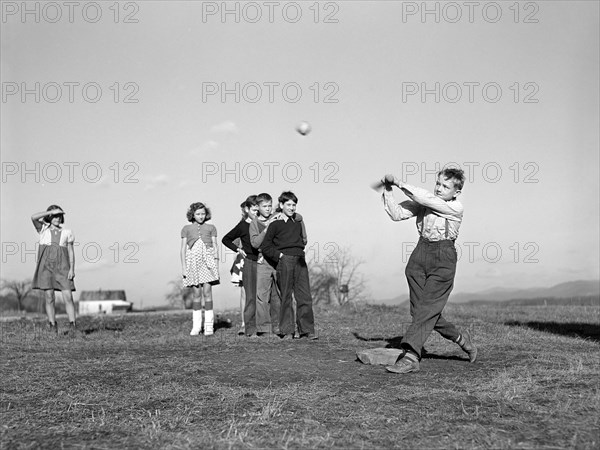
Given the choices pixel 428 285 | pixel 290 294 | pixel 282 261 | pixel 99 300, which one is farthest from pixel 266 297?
pixel 99 300

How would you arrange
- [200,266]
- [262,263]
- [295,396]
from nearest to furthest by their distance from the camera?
[295,396], [262,263], [200,266]

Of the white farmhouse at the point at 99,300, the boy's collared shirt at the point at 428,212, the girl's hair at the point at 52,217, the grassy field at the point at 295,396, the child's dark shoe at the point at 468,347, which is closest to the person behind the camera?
the grassy field at the point at 295,396

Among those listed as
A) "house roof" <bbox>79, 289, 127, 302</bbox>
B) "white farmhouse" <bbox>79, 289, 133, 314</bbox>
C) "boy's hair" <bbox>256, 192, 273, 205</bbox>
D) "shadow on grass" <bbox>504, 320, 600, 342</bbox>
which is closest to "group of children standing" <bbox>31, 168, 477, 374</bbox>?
"boy's hair" <bbox>256, 192, 273, 205</bbox>

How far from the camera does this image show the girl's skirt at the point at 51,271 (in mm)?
11344

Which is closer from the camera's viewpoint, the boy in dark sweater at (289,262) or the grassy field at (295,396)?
the grassy field at (295,396)

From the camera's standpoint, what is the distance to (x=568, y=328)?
38.4 feet

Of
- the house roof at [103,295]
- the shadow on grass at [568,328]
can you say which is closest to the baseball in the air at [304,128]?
the shadow on grass at [568,328]

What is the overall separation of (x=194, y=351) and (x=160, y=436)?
4430mm

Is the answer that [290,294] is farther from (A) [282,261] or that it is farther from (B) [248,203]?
(B) [248,203]

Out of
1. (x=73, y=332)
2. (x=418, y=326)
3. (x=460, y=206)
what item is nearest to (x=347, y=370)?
(x=418, y=326)

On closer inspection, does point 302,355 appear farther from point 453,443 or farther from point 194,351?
point 453,443

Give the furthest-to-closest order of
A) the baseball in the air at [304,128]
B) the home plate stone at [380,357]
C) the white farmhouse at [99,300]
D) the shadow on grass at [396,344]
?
the white farmhouse at [99,300]
the baseball in the air at [304,128]
the shadow on grass at [396,344]
the home plate stone at [380,357]

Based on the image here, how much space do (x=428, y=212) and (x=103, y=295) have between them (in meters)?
99.4

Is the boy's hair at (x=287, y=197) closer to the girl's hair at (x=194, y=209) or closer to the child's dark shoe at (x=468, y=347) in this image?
the girl's hair at (x=194, y=209)
